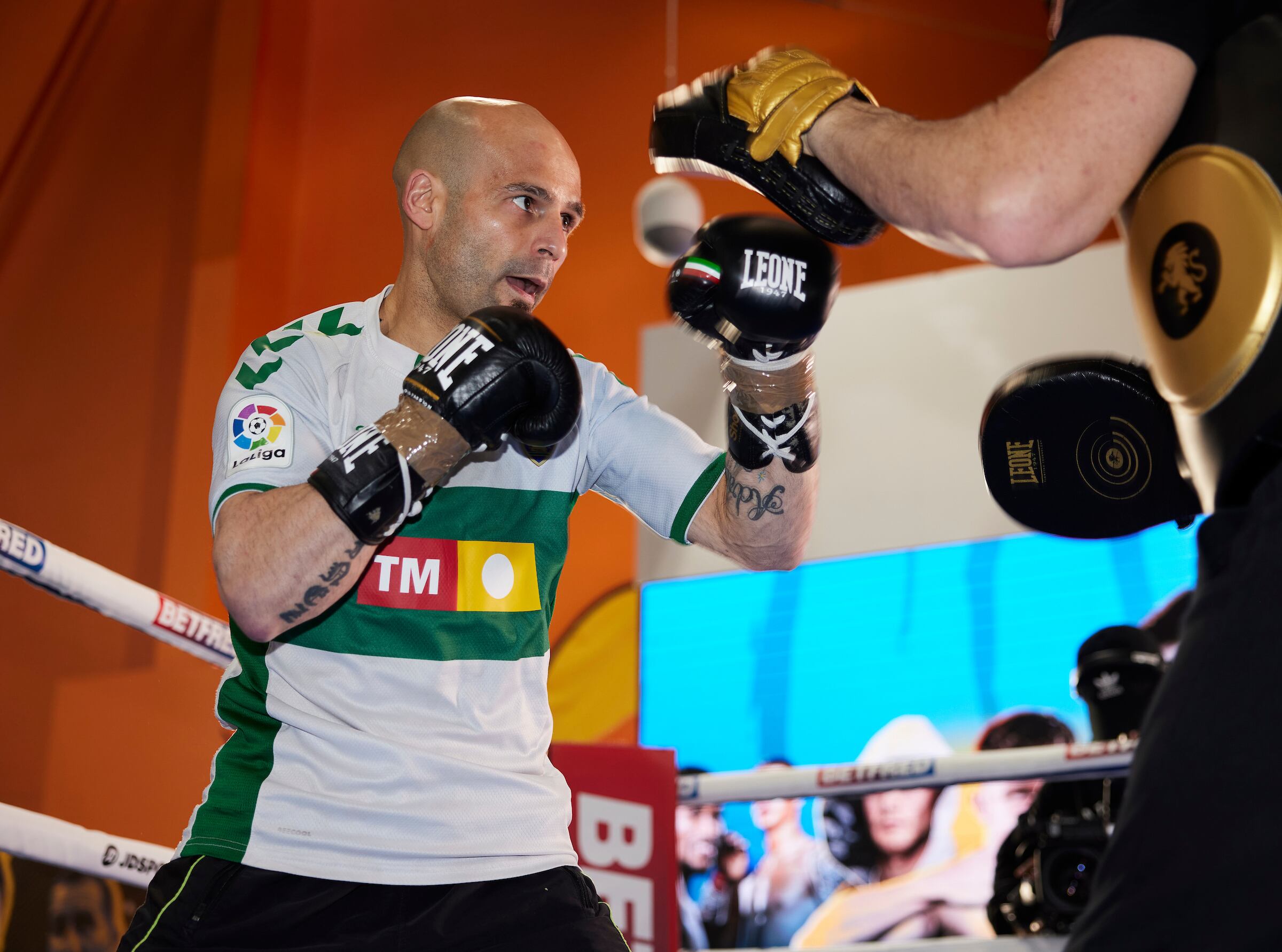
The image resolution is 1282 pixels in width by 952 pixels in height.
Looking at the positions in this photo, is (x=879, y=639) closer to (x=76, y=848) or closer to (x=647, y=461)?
(x=647, y=461)

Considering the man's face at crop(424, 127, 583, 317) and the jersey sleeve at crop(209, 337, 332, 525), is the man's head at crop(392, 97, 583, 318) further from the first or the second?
the jersey sleeve at crop(209, 337, 332, 525)

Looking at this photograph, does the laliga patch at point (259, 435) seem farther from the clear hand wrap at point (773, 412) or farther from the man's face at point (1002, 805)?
the man's face at point (1002, 805)

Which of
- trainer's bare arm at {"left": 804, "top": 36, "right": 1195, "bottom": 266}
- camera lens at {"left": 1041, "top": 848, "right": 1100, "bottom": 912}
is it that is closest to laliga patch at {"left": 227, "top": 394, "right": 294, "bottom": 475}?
trainer's bare arm at {"left": 804, "top": 36, "right": 1195, "bottom": 266}

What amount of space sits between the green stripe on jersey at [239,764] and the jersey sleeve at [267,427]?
21 centimetres

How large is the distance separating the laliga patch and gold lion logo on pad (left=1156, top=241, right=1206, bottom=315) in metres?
1.12

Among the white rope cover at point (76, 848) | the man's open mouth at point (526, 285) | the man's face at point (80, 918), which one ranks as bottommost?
the man's face at point (80, 918)

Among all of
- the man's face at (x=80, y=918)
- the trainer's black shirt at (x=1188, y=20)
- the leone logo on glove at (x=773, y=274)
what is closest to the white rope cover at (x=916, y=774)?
the leone logo on glove at (x=773, y=274)

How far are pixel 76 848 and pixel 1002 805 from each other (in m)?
3.64

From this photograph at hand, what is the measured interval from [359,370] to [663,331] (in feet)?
13.5

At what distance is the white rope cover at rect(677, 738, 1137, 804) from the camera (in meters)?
2.20

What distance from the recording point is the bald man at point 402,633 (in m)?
1.45

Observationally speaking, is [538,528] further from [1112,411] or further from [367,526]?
[1112,411]

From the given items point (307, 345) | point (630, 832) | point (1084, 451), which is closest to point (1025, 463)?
point (1084, 451)

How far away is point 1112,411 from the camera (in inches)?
52.4
